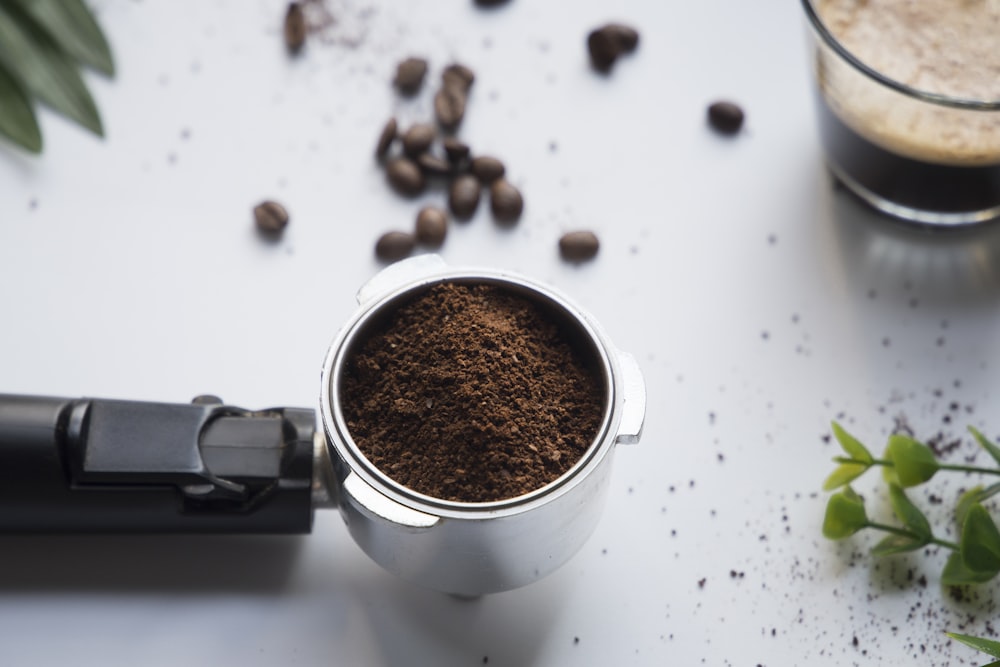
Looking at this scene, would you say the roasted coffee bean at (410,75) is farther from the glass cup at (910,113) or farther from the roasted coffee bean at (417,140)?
the glass cup at (910,113)

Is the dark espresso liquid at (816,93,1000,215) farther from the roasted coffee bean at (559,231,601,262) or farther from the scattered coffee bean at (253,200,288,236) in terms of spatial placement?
the scattered coffee bean at (253,200,288,236)

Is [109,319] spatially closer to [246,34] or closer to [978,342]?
[246,34]

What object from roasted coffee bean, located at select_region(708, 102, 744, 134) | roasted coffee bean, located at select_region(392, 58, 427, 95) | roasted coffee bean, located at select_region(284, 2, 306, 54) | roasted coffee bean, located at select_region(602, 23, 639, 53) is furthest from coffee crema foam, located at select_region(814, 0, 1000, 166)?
roasted coffee bean, located at select_region(284, 2, 306, 54)

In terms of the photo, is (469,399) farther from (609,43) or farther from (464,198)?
(609,43)

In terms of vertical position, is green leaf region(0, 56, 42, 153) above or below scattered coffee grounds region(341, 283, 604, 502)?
above

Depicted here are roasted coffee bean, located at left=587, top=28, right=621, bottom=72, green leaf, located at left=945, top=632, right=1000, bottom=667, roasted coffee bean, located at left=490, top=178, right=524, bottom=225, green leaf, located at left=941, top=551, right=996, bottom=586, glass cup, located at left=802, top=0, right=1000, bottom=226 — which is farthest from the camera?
roasted coffee bean, located at left=587, top=28, right=621, bottom=72

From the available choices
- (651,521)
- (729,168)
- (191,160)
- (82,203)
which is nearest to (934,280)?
(729,168)

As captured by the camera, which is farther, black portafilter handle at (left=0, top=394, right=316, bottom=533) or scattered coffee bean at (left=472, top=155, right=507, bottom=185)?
scattered coffee bean at (left=472, top=155, right=507, bottom=185)
